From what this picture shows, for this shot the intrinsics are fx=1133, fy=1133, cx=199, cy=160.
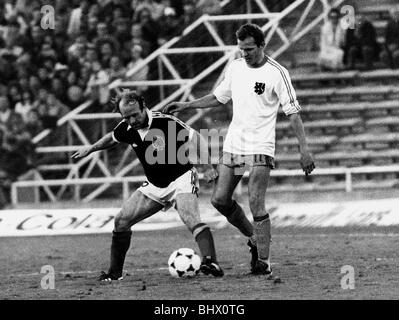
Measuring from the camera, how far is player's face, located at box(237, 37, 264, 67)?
986cm

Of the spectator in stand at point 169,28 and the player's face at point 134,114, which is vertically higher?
the spectator in stand at point 169,28

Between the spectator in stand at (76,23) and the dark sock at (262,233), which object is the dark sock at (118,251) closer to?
the dark sock at (262,233)

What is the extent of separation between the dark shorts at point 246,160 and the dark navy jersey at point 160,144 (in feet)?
1.30

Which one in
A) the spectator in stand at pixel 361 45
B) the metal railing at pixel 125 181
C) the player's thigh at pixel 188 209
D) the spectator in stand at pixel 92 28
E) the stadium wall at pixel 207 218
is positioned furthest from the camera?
the spectator in stand at pixel 92 28

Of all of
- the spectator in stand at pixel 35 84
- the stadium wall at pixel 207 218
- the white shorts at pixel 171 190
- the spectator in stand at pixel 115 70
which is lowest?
the stadium wall at pixel 207 218

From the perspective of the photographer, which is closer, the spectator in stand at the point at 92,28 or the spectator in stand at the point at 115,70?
the spectator in stand at the point at 115,70

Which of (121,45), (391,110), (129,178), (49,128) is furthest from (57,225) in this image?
(391,110)

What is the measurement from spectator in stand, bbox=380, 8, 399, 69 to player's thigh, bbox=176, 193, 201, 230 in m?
8.92

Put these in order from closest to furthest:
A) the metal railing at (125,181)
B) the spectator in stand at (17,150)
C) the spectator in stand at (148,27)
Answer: the metal railing at (125,181), the spectator in stand at (17,150), the spectator in stand at (148,27)

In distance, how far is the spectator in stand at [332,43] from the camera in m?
18.3

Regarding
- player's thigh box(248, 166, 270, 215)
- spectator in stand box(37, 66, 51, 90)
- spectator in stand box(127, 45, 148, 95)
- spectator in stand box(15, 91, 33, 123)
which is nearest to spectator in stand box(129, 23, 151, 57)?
spectator in stand box(127, 45, 148, 95)

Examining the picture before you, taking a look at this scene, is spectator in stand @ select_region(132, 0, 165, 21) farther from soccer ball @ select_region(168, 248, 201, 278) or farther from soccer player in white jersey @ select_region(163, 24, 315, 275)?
soccer ball @ select_region(168, 248, 201, 278)

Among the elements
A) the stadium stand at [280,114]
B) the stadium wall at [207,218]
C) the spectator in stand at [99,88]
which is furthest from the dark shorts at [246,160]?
the spectator in stand at [99,88]

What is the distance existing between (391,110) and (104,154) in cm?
482
